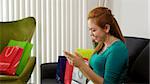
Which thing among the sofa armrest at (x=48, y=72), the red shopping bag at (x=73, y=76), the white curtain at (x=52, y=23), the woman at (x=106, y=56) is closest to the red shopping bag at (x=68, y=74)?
the red shopping bag at (x=73, y=76)

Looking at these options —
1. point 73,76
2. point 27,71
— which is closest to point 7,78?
point 27,71

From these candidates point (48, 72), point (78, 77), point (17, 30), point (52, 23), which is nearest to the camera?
point (78, 77)

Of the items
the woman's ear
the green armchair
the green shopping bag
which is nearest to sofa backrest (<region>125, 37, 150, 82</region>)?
the woman's ear

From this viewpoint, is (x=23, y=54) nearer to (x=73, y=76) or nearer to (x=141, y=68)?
(x=73, y=76)

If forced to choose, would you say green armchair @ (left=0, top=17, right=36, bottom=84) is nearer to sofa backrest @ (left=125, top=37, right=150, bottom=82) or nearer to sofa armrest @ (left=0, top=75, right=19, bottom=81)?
sofa armrest @ (left=0, top=75, right=19, bottom=81)

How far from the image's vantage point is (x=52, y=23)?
3691 mm

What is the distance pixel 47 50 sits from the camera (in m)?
3.72

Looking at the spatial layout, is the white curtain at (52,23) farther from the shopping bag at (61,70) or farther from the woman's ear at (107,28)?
the woman's ear at (107,28)

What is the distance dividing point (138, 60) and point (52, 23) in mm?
1536

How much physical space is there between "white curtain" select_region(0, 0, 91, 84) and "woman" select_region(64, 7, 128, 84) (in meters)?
1.84

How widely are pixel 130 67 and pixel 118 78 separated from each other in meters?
0.76

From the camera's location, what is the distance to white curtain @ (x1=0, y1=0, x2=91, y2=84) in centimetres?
356

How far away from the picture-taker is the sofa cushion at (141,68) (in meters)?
2.34

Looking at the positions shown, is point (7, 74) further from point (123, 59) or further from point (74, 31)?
point (123, 59)
